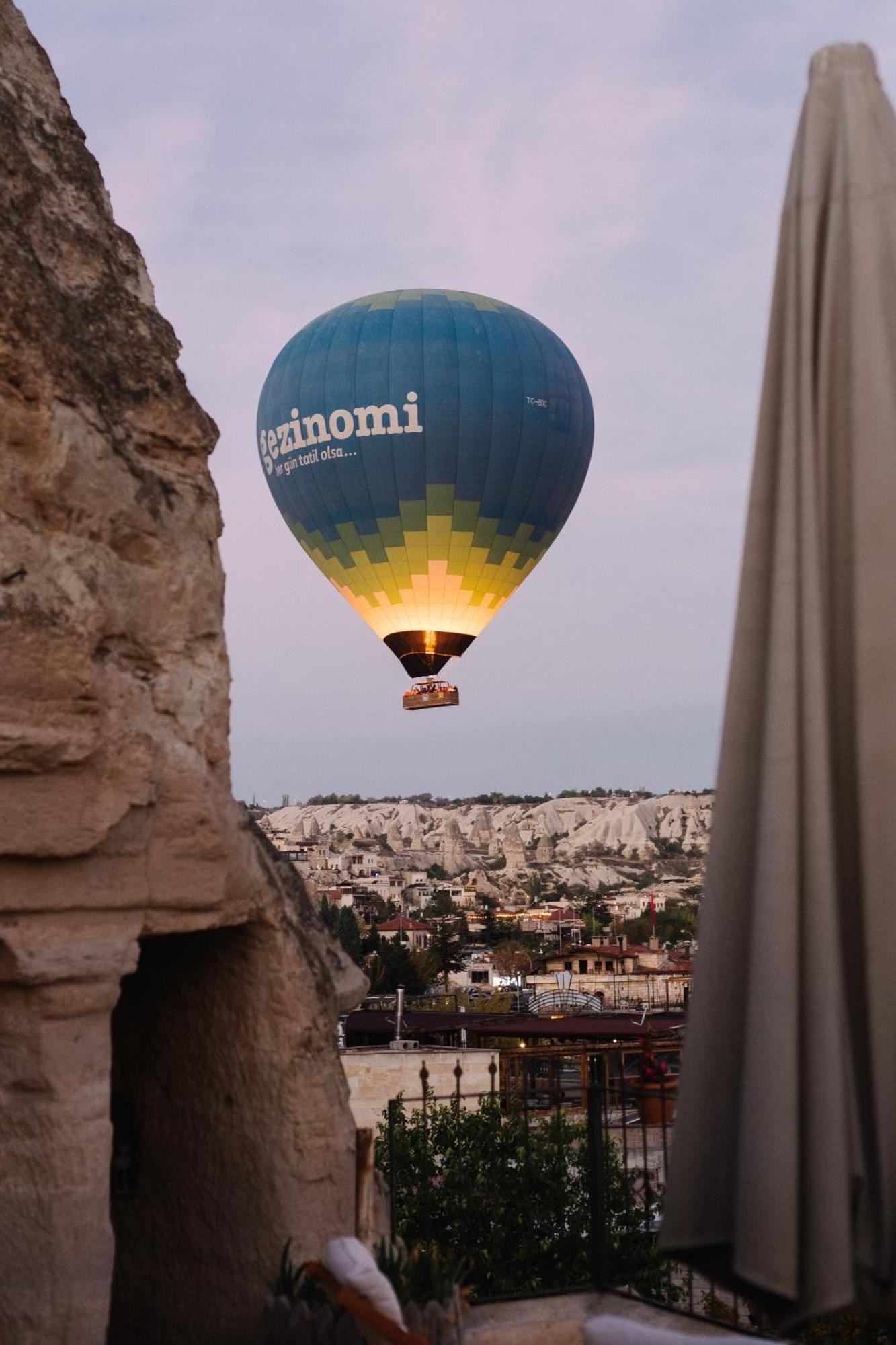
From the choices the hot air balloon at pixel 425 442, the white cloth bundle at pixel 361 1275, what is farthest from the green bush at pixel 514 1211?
the hot air balloon at pixel 425 442

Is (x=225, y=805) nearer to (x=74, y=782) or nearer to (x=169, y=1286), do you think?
(x=74, y=782)

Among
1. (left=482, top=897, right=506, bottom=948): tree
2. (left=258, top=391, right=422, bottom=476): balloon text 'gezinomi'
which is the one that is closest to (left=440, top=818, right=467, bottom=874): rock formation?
(left=482, top=897, right=506, bottom=948): tree

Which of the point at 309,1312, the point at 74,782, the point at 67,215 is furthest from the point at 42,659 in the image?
the point at 309,1312

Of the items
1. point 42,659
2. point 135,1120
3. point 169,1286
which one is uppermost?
point 42,659

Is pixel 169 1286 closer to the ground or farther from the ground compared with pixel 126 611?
closer to the ground

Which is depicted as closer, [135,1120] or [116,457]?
[116,457]

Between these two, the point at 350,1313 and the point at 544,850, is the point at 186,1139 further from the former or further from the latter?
the point at 544,850

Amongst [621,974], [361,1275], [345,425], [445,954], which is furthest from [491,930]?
[361,1275]
